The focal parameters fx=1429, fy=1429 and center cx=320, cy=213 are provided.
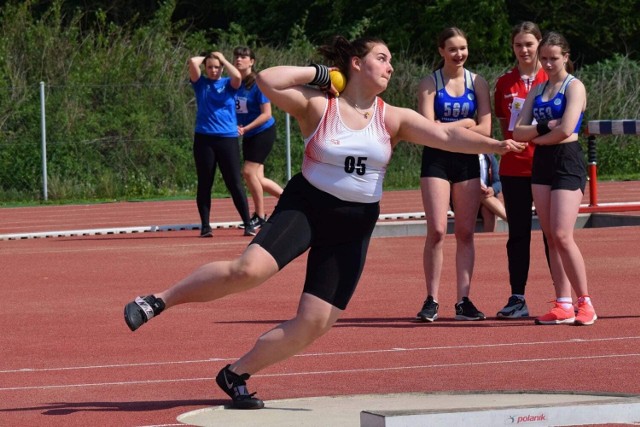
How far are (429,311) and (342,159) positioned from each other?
9.96 ft

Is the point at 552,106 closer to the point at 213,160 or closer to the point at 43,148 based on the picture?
the point at 213,160

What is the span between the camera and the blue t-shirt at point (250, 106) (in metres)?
16.3

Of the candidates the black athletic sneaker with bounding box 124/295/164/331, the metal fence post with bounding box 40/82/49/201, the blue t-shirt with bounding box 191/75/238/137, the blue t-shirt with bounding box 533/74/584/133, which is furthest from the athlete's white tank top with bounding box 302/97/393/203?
the metal fence post with bounding box 40/82/49/201

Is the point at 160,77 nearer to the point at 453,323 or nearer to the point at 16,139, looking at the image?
the point at 16,139

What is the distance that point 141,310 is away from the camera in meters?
6.63

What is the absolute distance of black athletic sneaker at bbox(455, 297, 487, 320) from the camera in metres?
9.55

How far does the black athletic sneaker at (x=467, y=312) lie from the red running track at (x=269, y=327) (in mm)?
75

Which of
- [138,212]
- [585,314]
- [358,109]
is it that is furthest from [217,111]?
[358,109]

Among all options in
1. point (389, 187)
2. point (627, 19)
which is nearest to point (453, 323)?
point (389, 187)

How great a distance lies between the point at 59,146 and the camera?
82.8ft

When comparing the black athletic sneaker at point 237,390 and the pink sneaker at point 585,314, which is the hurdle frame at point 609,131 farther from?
the black athletic sneaker at point 237,390

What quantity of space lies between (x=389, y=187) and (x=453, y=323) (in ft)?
54.1

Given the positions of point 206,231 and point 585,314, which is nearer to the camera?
point 585,314

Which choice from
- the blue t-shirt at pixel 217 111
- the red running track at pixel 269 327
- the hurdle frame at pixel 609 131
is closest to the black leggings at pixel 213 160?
the blue t-shirt at pixel 217 111
